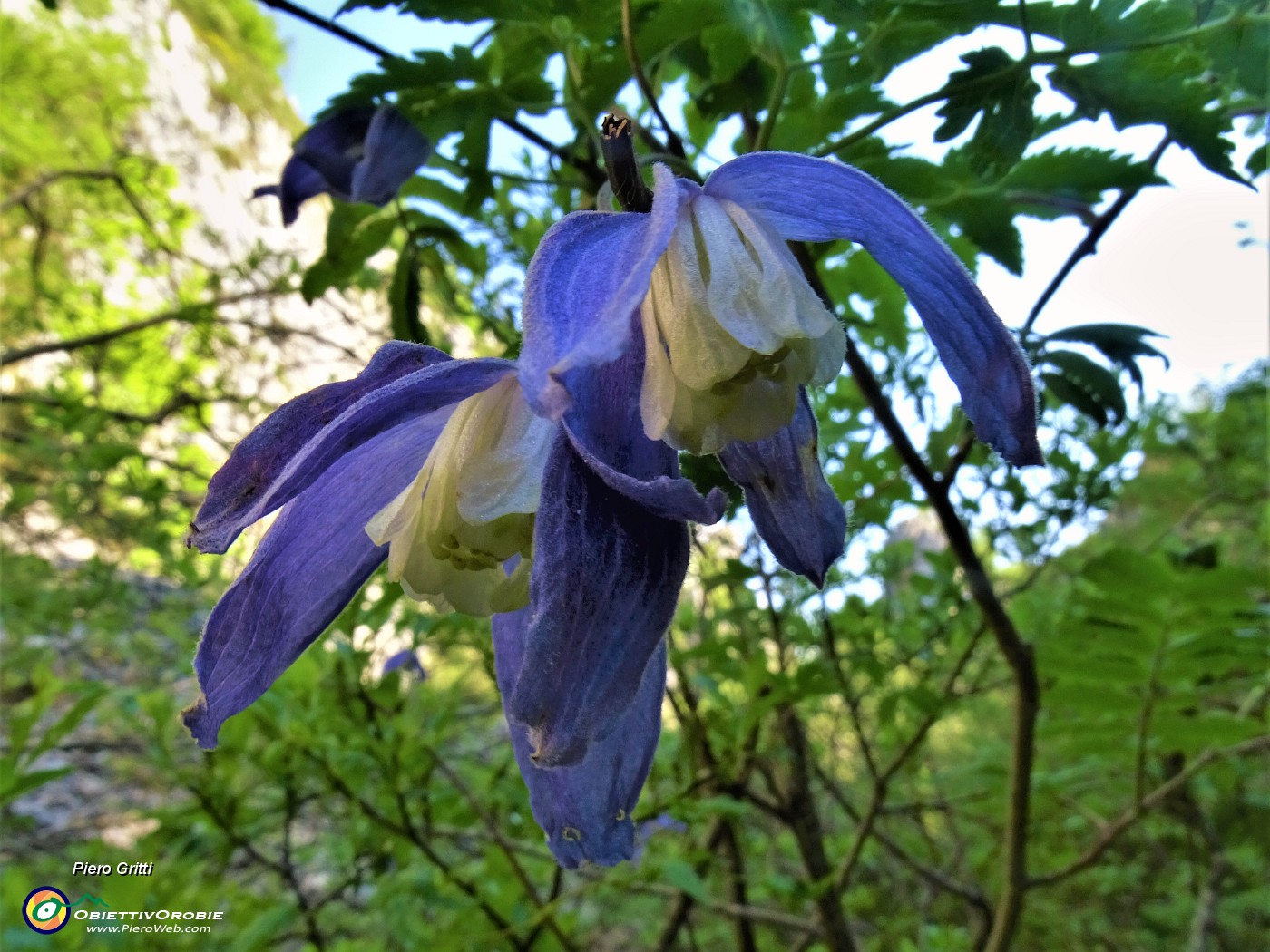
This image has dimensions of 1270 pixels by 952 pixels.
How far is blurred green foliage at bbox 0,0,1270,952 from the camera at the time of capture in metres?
0.61

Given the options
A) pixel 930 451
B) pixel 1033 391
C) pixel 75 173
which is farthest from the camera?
pixel 75 173

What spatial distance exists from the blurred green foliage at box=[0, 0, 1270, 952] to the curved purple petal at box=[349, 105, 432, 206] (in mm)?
29

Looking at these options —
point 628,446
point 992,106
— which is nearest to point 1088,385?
point 992,106

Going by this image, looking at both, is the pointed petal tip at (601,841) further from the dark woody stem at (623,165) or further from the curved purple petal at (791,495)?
the dark woody stem at (623,165)

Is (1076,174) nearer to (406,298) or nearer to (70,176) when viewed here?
(406,298)

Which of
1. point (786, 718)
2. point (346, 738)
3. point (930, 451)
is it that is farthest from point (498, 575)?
point (786, 718)

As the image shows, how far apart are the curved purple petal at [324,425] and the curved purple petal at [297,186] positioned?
0.49 m

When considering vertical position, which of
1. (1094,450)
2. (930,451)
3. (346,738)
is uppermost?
(1094,450)

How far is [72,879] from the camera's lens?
4.19ft

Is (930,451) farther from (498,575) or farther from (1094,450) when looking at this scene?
(498,575)

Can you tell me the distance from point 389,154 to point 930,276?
574 millimetres

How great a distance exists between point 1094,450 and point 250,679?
1.43 metres

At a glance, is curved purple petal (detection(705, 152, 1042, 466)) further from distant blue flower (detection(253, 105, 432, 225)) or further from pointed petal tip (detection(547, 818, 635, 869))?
distant blue flower (detection(253, 105, 432, 225))

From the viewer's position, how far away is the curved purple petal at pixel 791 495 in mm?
467
